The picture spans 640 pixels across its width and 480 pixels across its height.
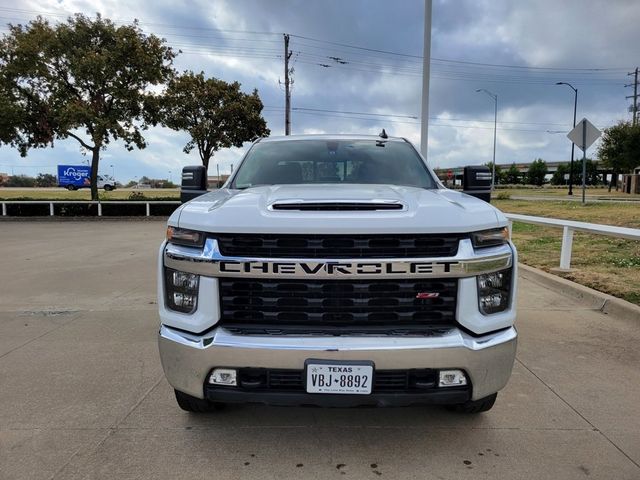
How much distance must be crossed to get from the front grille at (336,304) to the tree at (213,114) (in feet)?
93.7

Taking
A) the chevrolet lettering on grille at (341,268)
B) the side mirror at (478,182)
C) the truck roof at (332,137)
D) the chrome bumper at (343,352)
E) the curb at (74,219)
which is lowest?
the curb at (74,219)

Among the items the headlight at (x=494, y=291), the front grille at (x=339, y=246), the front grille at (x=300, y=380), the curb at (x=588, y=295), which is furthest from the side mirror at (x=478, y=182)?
the curb at (x=588, y=295)

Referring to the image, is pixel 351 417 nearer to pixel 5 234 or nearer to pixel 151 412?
pixel 151 412

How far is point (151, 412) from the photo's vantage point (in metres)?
3.38

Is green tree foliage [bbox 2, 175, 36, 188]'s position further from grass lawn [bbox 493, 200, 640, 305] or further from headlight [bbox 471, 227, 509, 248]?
headlight [bbox 471, 227, 509, 248]

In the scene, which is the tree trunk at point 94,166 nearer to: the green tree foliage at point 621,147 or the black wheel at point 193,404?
the black wheel at point 193,404

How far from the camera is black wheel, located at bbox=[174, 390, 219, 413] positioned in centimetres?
307

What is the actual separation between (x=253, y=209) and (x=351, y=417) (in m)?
1.56

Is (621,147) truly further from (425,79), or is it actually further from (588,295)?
(588,295)

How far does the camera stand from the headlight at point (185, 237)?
269 centimetres

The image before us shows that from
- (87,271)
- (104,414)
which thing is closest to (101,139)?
(87,271)

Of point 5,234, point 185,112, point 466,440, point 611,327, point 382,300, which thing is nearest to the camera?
point 382,300

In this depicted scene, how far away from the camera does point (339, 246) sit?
102 inches

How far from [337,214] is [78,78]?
22.4 meters
